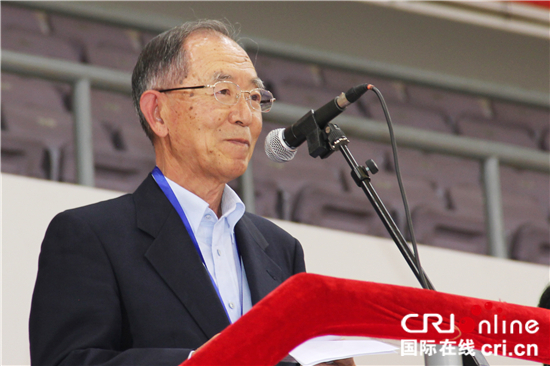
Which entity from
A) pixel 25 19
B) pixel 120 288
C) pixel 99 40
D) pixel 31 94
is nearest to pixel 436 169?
pixel 99 40

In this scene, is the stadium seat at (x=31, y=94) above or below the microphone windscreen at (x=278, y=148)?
above

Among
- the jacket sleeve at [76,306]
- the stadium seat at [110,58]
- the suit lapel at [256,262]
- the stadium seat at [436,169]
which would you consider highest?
the stadium seat at [110,58]

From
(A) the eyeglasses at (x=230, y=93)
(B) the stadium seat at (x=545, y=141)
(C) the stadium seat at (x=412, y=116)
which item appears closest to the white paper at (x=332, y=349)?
(A) the eyeglasses at (x=230, y=93)

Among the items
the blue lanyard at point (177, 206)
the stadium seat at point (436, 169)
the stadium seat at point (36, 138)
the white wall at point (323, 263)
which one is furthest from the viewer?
the stadium seat at point (436, 169)

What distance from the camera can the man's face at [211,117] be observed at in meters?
1.58

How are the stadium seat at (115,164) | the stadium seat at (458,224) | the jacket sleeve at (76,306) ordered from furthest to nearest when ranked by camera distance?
the stadium seat at (458,224) → the stadium seat at (115,164) → the jacket sleeve at (76,306)

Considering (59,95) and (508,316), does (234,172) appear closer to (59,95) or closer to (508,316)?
(508,316)

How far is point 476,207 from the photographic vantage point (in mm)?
4484

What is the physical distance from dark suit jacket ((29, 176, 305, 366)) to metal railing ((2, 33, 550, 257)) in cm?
118

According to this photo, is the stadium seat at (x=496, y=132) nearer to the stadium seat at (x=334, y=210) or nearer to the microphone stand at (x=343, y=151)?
the stadium seat at (x=334, y=210)

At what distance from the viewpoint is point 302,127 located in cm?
146

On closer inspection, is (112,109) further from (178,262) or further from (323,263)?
(178,262)

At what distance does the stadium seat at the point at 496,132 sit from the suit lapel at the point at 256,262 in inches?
137

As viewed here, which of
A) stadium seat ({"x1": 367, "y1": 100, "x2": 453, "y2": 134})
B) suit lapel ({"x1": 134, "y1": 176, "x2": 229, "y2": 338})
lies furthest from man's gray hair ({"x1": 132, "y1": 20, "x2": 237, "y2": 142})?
stadium seat ({"x1": 367, "y1": 100, "x2": 453, "y2": 134})
